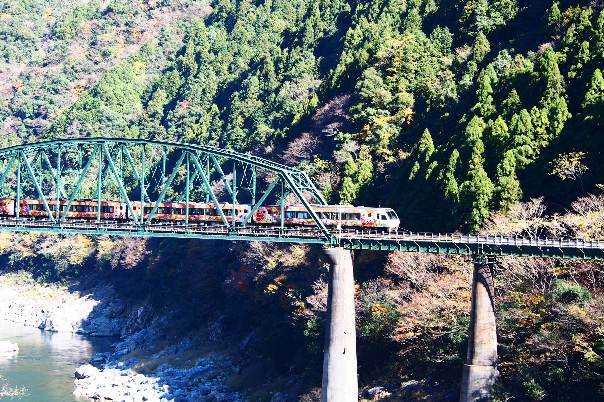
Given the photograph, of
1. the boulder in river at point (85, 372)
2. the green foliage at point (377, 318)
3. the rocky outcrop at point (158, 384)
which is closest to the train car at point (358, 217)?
the green foliage at point (377, 318)

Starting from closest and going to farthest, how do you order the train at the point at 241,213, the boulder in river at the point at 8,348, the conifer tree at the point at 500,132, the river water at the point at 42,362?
the conifer tree at the point at 500,132 → the train at the point at 241,213 → the river water at the point at 42,362 → the boulder in river at the point at 8,348

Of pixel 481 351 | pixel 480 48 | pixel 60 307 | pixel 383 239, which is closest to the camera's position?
pixel 481 351

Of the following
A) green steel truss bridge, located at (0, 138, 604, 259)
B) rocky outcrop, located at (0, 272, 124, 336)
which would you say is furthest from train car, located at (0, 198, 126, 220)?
rocky outcrop, located at (0, 272, 124, 336)

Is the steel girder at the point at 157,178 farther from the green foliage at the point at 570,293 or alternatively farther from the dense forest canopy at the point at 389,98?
the green foliage at the point at 570,293

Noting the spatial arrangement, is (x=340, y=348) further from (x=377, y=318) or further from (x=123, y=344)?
(x=123, y=344)

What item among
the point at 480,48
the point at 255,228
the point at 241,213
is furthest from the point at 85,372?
the point at 480,48

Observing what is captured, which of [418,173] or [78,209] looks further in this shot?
[78,209]
